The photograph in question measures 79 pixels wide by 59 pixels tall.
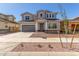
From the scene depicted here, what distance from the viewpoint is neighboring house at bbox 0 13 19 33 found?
4945 mm

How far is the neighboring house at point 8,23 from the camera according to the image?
495 cm

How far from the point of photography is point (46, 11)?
5.44 metres

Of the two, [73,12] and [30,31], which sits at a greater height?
[73,12]

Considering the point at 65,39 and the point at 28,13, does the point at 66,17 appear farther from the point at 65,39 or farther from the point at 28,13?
the point at 28,13

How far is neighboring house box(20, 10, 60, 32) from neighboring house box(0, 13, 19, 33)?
225 millimetres

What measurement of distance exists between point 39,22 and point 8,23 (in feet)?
3.16

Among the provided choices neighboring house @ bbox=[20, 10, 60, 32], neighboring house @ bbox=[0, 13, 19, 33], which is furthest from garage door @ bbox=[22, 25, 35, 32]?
neighboring house @ bbox=[0, 13, 19, 33]

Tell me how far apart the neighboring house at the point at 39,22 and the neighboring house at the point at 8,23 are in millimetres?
225

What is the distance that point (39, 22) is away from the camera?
17.5ft

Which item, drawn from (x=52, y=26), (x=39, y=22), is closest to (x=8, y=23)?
(x=39, y=22)

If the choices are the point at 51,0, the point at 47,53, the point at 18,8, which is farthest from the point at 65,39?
the point at 51,0

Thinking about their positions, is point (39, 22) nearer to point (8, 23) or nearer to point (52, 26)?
point (52, 26)

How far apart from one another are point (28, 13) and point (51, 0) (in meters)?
1.95

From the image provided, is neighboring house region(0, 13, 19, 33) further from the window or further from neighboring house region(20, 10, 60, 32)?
the window
